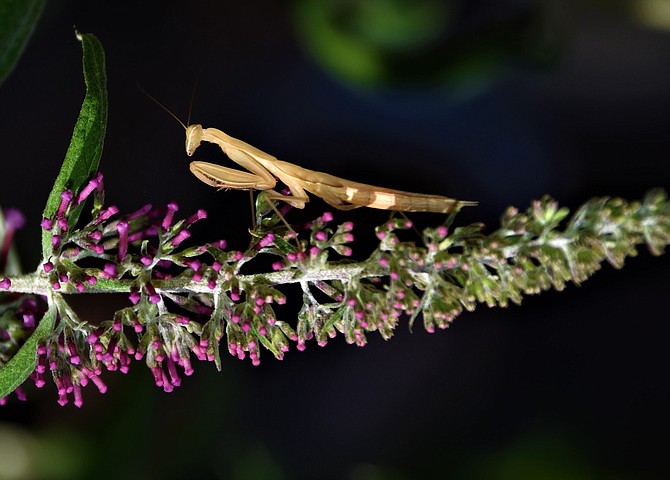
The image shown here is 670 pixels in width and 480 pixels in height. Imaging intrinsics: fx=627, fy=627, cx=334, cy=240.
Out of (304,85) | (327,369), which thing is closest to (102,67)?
(304,85)

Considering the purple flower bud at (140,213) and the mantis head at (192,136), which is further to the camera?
the mantis head at (192,136)

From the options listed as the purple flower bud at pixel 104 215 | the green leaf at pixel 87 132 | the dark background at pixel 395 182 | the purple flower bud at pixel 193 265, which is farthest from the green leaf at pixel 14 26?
the dark background at pixel 395 182

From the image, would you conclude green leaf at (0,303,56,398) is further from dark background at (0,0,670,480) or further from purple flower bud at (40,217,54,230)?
dark background at (0,0,670,480)

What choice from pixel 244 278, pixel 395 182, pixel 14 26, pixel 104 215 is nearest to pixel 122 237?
pixel 104 215

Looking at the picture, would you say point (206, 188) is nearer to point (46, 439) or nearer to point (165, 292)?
point (46, 439)

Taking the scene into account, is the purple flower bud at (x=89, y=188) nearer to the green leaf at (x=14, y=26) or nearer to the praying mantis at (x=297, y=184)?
the praying mantis at (x=297, y=184)

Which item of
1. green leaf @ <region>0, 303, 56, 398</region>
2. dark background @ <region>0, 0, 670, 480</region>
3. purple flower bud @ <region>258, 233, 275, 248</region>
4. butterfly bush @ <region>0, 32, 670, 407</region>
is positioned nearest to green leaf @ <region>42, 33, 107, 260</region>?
A: butterfly bush @ <region>0, 32, 670, 407</region>
